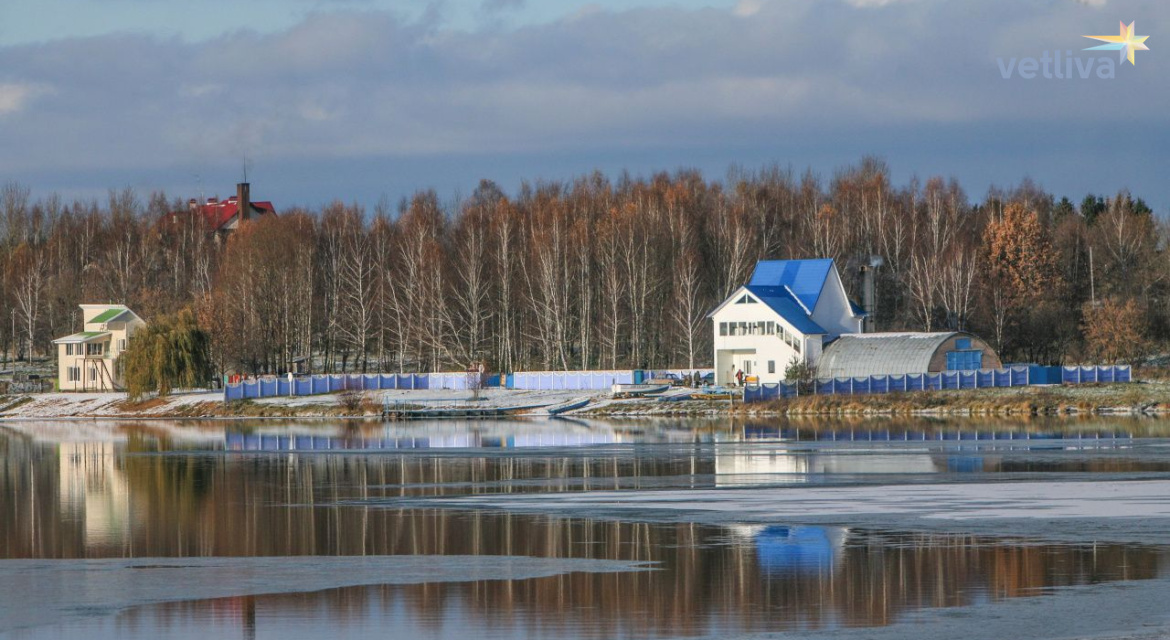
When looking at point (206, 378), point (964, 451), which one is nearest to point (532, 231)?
point (206, 378)

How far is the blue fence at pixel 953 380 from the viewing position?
65.3m

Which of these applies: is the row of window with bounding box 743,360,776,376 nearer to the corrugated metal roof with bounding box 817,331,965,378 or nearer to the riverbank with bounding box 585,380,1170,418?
the corrugated metal roof with bounding box 817,331,965,378

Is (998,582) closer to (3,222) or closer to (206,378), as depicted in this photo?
(206,378)

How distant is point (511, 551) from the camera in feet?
69.3

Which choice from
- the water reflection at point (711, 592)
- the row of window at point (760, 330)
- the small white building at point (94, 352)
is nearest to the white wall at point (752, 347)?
the row of window at point (760, 330)

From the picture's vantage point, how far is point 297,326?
97500mm

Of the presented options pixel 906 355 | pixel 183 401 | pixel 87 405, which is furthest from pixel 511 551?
pixel 87 405

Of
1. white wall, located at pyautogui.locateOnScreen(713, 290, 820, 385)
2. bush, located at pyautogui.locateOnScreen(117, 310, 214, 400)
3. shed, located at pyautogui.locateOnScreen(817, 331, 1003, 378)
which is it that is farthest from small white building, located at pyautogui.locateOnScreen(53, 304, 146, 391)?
shed, located at pyautogui.locateOnScreen(817, 331, 1003, 378)

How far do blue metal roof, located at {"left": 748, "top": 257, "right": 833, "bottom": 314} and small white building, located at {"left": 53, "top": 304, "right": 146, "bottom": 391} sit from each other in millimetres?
41827

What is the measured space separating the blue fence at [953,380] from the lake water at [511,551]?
23.7 metres

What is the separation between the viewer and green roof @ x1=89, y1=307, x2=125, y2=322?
314 ft

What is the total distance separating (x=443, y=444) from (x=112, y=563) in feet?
91.1

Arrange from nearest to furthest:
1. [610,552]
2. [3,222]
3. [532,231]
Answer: [610,552] < [532,231] < [3,222]

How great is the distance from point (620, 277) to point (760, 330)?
18477mm
